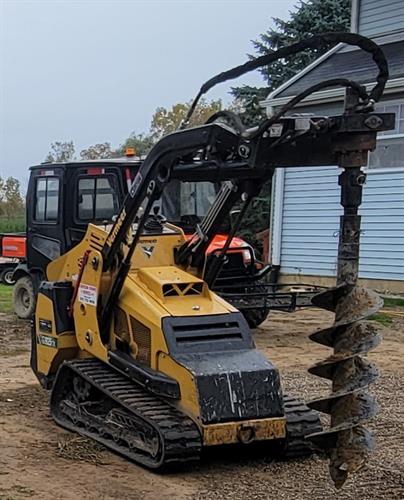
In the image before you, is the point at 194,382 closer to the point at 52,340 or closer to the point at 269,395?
the point at 269,395

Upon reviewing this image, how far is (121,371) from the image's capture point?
6.64 m

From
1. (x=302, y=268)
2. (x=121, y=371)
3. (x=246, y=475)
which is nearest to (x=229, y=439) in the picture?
(x=246, y=475)

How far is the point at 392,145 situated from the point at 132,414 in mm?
10910

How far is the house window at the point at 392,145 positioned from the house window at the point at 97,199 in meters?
5.96

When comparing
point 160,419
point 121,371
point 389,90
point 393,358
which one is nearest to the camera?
point 160,419

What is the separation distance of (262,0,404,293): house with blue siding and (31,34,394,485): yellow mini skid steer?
9093 millimetres

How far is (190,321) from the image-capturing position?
6.41 meters

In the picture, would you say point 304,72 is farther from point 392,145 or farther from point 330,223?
point 330,223

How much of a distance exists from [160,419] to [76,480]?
67 cm

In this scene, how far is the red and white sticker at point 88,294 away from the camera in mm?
7007

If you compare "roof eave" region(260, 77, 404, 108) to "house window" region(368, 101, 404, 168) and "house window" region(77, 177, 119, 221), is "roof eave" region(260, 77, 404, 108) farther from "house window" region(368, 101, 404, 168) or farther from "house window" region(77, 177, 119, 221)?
"house window" region(77, 177, 119, 221)

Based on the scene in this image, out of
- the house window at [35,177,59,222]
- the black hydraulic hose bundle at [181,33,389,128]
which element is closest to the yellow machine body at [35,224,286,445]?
the black hydraulic hose bundle at [181,33,389,128]

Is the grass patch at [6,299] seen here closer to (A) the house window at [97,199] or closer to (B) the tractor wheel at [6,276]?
(B) the tractor wheel at [6,276]

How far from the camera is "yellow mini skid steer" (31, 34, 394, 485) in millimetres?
4945
